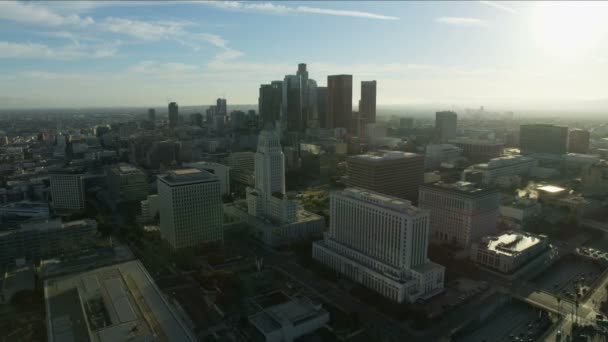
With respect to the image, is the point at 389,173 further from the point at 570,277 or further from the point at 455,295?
the point at 570,277

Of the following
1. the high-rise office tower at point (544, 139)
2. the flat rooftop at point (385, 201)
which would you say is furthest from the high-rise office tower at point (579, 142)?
the flat rooftop at point (385, 201)

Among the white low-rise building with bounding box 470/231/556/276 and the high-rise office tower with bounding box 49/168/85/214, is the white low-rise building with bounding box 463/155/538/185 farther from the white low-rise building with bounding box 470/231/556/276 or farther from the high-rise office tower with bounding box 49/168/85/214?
the high-rise office tower with bounding box 49/168/85/214

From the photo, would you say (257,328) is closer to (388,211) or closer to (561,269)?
(388,211)

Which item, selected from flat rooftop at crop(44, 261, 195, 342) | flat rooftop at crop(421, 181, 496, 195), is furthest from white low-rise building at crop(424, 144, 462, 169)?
flat rooftop at crop(44, 261, 195, 342)

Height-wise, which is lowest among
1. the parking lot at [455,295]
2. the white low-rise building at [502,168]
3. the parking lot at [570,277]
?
the parking lot at [570,277]

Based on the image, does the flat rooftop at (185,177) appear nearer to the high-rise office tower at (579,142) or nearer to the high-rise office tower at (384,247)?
the high-rise office tower at (384,247)
